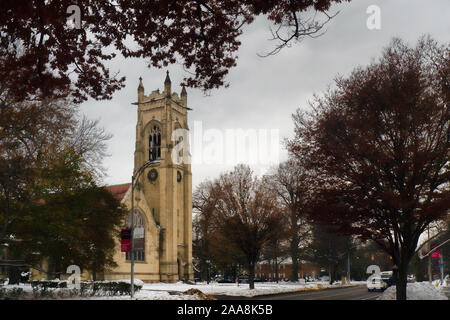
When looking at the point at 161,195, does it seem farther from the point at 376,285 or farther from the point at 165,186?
the point at 376,285

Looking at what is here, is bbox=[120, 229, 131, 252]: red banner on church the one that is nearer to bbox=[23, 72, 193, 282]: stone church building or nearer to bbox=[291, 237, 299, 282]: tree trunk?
bbox=[291, 237, 299, 282]: tree trunk

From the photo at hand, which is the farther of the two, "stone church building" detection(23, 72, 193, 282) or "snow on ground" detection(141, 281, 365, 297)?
"stone church building" detection(23, 72, 193, 282)

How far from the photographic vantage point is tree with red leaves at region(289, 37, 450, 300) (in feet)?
54.7

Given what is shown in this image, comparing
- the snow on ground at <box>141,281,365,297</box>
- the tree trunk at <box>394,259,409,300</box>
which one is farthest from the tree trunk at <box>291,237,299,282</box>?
the tree trunk at <box>394,259,409,300</box>

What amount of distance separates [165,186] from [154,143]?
912 cm

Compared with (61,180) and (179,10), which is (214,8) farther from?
(61,180)

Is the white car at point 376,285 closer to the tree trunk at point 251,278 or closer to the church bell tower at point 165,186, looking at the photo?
the tree trunk at point 251,278

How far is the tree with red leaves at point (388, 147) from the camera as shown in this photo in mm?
16688

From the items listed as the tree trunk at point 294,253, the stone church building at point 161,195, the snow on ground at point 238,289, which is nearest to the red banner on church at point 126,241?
the snow on ground at point 238,289

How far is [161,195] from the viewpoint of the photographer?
232ft
